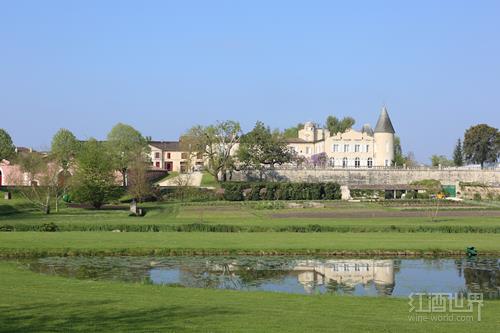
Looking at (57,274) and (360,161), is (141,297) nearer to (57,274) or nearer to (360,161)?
(57,274)

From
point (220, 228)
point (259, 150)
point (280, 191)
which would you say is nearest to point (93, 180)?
point (280, 191)

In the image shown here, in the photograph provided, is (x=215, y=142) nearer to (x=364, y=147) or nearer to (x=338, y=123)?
(x=364, y=147)

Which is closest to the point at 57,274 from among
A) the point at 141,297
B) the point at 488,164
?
the point at 141,297

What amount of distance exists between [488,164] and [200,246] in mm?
106655

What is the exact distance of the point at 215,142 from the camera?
101 meters

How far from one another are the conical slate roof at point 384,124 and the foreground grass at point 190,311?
99.7m

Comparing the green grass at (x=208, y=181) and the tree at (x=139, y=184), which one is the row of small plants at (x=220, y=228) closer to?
the tree at (x=139, y=184)

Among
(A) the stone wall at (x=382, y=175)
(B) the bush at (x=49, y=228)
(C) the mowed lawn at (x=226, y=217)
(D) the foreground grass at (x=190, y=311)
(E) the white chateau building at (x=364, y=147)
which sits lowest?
(D) the foreground grass at (x=190, y=311)

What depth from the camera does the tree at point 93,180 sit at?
71938 mm

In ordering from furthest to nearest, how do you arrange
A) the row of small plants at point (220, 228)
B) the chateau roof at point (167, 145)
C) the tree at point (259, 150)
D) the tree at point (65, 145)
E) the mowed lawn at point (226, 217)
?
the chateau roof at point (167, 145) < the tree at point (259, 150) < the tree at point (65, 145) < the mowed lawn at point (226, 217) < the row of small plants at point (220, 228)

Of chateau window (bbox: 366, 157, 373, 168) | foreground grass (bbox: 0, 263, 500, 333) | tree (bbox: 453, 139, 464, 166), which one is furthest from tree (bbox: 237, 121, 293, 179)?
foreground grass (bbox: 0, 263, 500, 333)

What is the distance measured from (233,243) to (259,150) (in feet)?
226

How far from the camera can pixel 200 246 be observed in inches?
1400

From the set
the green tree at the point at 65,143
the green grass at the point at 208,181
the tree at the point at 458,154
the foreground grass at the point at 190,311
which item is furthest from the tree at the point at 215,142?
the foreground grass at the point at 190,311
